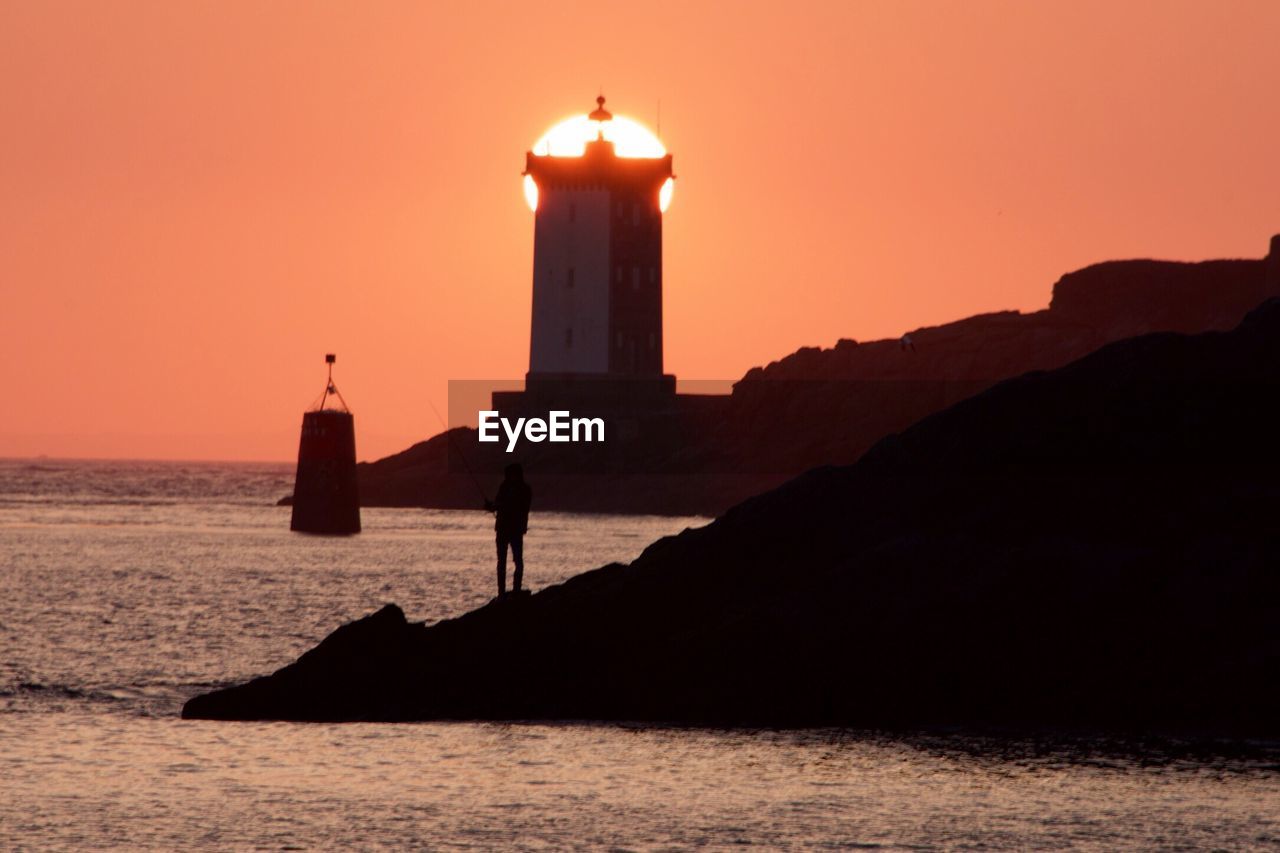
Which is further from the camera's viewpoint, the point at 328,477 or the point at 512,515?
the point at 328,477

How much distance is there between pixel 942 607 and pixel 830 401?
89.4m

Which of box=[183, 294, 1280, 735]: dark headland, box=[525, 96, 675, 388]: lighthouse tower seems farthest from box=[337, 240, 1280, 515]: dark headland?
box=[183, 294, 1280, 735]: dark headland

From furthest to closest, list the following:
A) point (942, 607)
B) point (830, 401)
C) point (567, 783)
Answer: point (830, 401)
point (942, 607)
point (567, 783)

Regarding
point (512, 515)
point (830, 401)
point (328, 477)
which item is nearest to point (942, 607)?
point (512, 515)

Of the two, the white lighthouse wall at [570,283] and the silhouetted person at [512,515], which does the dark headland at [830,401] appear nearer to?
the white lighthouse wall at [570,283]

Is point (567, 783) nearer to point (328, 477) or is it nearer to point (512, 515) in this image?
point (512, 515)

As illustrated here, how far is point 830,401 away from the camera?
113 meters

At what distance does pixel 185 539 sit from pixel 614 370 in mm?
21369

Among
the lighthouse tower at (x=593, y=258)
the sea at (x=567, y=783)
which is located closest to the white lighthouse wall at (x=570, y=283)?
the lighthouse tower at (x=593, y=258)

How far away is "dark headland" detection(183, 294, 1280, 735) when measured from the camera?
76.7ft

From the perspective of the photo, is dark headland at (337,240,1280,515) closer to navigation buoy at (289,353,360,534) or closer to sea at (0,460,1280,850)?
navigation buoy at (289,353,360,534)

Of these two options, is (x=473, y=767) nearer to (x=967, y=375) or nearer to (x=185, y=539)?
(x=185, y=539)

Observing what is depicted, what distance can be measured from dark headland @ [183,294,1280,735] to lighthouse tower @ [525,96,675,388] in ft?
203

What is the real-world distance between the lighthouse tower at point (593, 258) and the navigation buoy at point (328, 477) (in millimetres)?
13282
